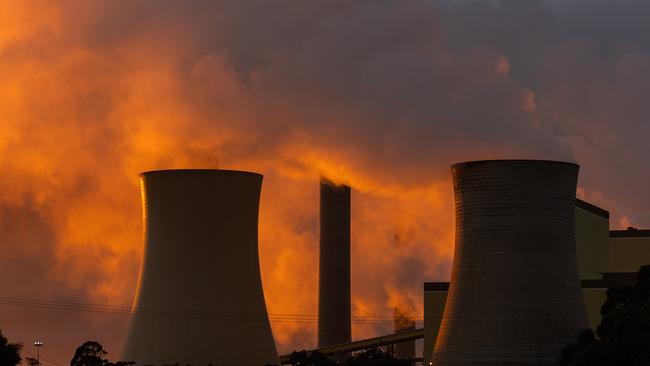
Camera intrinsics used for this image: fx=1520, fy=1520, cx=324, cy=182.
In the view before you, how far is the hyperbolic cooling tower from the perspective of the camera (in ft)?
164

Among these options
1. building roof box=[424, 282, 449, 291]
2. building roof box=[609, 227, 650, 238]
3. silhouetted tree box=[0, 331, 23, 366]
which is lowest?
silhouetted tree box=[0, 331, 23, 366]

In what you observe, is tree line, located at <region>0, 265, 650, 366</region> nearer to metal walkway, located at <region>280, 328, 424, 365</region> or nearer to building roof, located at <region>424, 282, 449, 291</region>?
building roof, located at <region>424, 282, 449, 291</region>

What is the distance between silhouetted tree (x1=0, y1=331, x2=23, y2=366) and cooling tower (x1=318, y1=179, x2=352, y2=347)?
92.0ft

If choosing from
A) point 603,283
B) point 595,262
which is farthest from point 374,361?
point 595,262

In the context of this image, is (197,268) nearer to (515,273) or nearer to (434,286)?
(515,273)

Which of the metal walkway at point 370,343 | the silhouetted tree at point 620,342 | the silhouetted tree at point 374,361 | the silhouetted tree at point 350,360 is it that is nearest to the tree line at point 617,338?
the silhouetted tree at point 620,342

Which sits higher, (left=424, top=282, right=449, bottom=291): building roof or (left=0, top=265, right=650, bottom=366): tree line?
(left=424, top=282, right=449, bottom=291): building roof

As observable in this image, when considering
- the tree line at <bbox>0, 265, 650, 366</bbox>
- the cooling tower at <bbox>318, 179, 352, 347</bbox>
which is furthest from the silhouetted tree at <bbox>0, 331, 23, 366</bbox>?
the cooling tower at <bbox>318, 179, 352, 347</bbox>

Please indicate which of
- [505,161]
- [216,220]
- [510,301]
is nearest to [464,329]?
[510,301]

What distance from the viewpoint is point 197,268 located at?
50.1 meters

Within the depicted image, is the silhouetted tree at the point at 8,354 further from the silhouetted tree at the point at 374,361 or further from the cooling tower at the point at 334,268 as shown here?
the cooling tower at the point at 334,268

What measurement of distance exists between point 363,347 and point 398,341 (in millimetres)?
2304

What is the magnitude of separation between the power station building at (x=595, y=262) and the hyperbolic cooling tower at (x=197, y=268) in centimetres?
1181

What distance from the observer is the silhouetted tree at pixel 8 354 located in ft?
145
